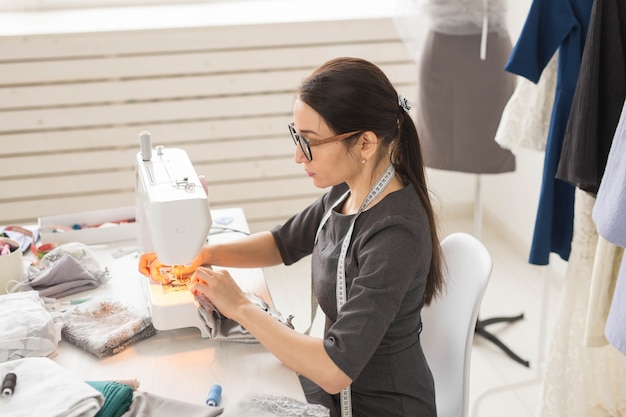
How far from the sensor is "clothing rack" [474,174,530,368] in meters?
3.15

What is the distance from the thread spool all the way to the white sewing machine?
349 millimetres

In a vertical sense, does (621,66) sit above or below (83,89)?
above

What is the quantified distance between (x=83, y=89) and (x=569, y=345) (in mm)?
2448

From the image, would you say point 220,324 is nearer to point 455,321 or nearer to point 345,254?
point 345,254

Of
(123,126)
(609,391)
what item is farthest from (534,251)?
(123,126)

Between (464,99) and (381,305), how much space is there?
68.1 inches

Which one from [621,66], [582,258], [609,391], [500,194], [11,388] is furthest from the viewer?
[500,194]

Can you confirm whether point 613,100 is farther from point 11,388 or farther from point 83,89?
point 83,89

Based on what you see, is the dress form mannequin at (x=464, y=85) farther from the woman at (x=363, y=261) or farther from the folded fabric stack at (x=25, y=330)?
the folded fabric stack at (x=25, y=330)

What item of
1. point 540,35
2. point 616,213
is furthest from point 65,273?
point 540,35

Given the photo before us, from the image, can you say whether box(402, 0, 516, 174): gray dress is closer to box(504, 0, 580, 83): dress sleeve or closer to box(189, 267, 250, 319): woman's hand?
box(504, 0, 580, 83): dress sleeve

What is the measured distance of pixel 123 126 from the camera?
3.81 m

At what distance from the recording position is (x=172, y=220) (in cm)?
161

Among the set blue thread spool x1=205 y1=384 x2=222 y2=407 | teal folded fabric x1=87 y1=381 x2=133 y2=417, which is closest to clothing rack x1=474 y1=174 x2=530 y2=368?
blue thread spool x1=205 y1=384 x2=222 y2=407
